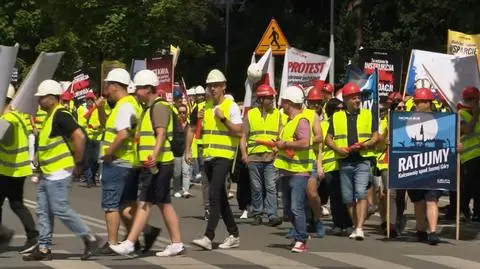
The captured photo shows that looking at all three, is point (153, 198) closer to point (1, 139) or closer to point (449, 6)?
point (1, 139)

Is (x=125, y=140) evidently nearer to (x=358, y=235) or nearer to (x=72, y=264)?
(x=72, y=264)

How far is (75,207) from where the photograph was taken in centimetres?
1923

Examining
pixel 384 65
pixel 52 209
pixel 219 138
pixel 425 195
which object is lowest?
pixel 52 209

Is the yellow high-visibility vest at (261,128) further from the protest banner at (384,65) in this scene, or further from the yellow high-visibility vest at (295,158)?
the protest banner at (384,65)

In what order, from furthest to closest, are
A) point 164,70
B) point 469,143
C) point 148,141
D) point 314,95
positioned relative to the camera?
point 164,70 → point 469,143 → point 314,95 → point 148,141

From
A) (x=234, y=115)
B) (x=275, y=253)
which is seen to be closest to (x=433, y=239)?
(x=275, y=253)

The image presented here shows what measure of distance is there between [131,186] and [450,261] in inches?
133

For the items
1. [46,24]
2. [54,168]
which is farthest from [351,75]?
[46,24]

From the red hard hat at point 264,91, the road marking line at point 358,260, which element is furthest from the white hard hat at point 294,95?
the red hard hat at point 264,91

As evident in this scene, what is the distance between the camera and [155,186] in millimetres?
12523

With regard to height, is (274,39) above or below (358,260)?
above

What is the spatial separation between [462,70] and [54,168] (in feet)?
20.4

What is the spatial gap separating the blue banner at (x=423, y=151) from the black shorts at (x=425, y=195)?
6 centimetres

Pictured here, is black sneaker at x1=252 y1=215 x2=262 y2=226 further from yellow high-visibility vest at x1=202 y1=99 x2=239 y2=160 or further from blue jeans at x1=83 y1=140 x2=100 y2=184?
blue jeans at x1=83 y1=140 x2=100 y2=184
